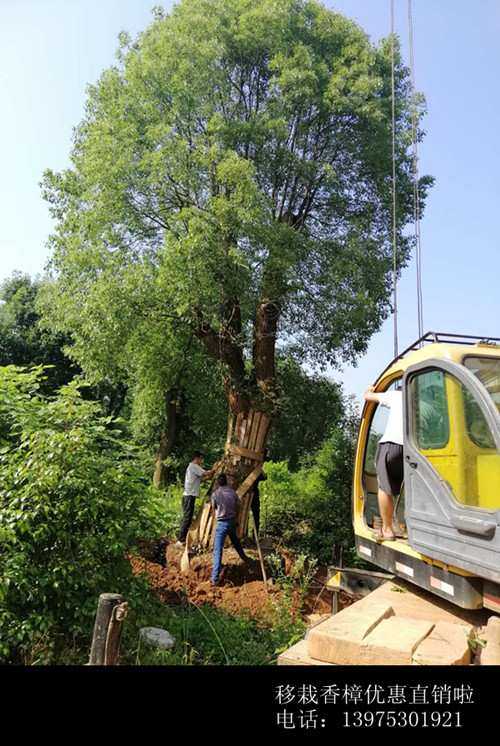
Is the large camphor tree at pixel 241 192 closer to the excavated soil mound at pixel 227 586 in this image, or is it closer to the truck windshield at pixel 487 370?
the excavated soil mound at pixel 227 586

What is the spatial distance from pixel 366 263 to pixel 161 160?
13.1 ft

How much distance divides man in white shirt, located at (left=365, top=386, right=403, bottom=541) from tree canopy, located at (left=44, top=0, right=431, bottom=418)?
16.2 feet

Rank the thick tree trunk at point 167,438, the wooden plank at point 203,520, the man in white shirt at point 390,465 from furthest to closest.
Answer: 1. the thick tree trunk at point 167,438
2. the wooden plank at point 203,520
3. the man in white shirt at point 390,465

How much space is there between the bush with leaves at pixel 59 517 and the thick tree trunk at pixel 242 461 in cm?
522

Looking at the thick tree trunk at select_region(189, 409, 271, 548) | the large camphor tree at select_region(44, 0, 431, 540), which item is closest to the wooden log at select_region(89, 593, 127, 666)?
the large camphor tree at select_region(44, 0, 431, 540)

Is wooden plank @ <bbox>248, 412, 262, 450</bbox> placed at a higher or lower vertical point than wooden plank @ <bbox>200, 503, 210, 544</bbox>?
higher

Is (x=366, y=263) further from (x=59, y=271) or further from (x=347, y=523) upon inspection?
(x=59, y=271)

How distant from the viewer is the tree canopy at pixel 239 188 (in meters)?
9.62

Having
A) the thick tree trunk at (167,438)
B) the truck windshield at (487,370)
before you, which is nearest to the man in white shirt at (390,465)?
the truck windshield at (487,370)

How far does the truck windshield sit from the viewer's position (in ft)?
13.2

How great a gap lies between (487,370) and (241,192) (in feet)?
20.2

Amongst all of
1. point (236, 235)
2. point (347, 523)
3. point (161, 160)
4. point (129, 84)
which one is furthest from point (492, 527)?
point (129, 84)

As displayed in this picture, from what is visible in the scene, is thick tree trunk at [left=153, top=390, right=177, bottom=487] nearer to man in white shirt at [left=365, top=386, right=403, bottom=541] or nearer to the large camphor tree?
the large camphor tree

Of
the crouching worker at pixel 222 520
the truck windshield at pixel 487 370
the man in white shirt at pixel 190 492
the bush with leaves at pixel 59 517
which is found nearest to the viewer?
the truck windshield at pixel 487 370
